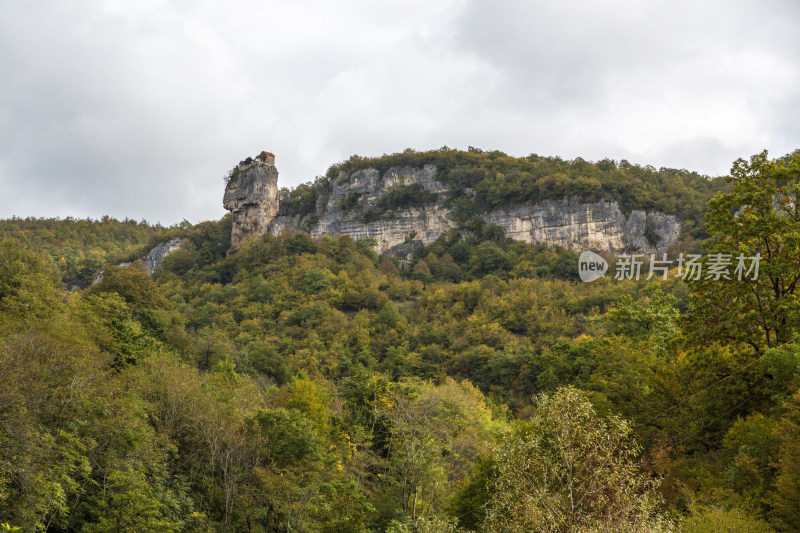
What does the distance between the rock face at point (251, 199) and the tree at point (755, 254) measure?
75926mm

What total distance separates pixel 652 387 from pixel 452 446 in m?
9.30

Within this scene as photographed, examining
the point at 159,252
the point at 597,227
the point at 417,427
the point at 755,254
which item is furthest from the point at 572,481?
the point at 159,252

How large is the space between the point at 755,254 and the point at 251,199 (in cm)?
7810

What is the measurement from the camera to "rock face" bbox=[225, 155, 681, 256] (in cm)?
8169

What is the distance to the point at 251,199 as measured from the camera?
87000mm

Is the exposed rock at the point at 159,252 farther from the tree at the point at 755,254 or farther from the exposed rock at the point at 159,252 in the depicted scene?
the tree at the point at 755,254

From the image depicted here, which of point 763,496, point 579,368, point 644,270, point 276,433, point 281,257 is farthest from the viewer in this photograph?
point 281,257

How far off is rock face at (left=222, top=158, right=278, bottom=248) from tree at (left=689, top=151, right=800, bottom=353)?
75926 millimetres

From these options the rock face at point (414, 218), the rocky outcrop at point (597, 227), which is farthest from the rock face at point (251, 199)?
the rocky outcrop at point (597, 227)

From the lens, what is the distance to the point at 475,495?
62.0 ft

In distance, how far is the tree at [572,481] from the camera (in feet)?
33.3

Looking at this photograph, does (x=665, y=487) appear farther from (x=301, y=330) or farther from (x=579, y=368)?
(x=301, y=330)

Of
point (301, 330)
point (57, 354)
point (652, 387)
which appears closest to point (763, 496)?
point (652, 387)

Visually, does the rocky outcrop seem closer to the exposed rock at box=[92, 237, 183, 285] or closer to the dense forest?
the dense forest
